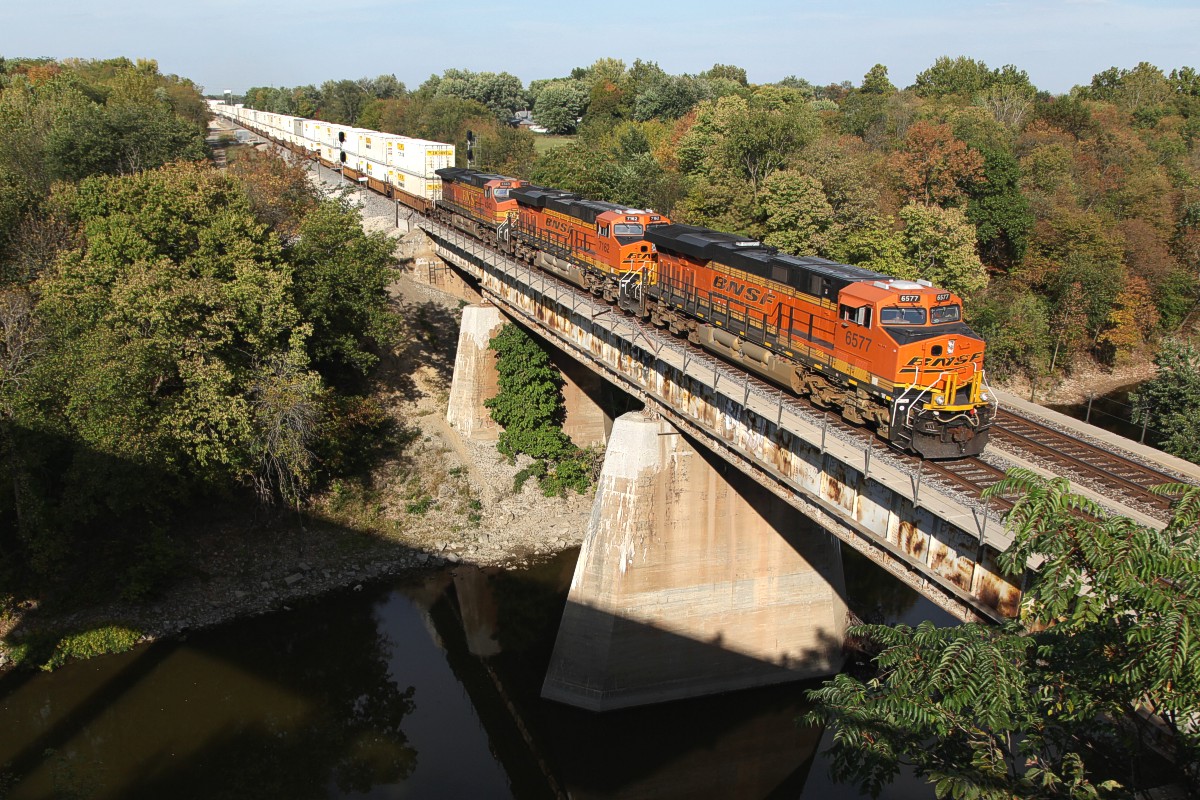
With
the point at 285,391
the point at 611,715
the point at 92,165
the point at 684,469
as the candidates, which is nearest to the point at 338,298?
the point at 285,391

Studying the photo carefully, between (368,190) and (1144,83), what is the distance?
341 ft

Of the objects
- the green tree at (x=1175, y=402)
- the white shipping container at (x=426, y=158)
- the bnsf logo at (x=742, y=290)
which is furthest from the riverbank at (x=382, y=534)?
the green tree at (x=1175, y=402)

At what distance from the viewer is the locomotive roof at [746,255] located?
22.4 metres

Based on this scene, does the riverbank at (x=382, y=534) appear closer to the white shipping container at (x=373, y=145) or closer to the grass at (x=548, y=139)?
the white shipping container at (x=373, y=145)

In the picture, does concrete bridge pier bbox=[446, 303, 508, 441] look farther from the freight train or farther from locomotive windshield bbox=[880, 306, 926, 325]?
locomotive windshield bbox=[880, 306, 926, 325]

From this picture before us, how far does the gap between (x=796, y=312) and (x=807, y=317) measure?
0.58 meters

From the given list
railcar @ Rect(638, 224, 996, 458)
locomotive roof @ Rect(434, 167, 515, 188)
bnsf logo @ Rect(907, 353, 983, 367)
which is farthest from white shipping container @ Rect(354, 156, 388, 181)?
bnsf logo @ Rect(907, 353, 983, 367)

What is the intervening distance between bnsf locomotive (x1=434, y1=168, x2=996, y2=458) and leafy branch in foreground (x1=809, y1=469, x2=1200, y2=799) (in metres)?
9.13

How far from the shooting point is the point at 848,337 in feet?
67.3

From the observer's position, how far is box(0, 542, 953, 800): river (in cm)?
2356

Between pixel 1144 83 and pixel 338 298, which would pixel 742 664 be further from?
pixel 1144 83

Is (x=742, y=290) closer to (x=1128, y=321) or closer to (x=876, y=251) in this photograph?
(x=876, y=251)

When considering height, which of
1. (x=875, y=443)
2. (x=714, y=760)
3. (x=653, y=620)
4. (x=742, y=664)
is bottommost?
(x=714, y=760)

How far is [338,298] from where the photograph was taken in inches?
1447
